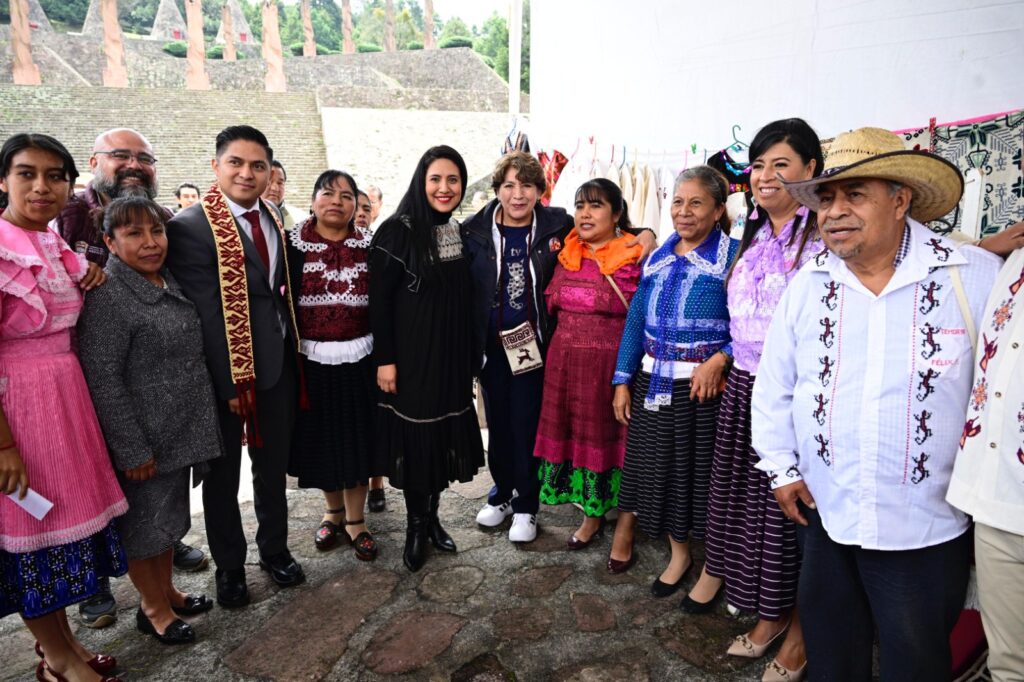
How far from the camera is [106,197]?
2.69m

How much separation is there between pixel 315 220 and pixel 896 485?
7.94 feet

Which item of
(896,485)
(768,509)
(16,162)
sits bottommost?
(768,509)

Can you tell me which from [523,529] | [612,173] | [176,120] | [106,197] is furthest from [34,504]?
[176,120]

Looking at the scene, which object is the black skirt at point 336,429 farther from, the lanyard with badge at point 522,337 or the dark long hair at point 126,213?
the dark long hair at point 126,213

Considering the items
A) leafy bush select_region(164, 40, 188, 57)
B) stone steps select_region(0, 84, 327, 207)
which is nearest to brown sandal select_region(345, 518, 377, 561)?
stone steps select_region(0, 84, 327, 207)

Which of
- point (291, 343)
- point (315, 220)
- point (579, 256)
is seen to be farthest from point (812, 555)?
point (315, 220)

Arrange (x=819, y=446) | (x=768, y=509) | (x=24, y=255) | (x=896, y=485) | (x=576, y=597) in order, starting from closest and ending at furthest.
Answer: (x=896, y=485), (x=819, y=446), (x=24, y=255), (x=768, y=509), (x=576, y=597)

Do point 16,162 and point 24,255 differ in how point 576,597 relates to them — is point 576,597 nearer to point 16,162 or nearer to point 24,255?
point 24,255

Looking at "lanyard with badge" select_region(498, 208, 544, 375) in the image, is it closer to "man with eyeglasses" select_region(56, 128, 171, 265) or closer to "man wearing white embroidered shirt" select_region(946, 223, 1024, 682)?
"man with eyeglasses" select_region(56, 128, 171, 265)

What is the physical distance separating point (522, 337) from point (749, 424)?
111 cm

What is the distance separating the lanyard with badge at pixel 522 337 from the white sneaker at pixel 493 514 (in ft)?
2.73

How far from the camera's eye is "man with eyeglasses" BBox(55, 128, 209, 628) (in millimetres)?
2510

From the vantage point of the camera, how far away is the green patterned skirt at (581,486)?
2980 millimetres

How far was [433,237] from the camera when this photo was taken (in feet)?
9.11
